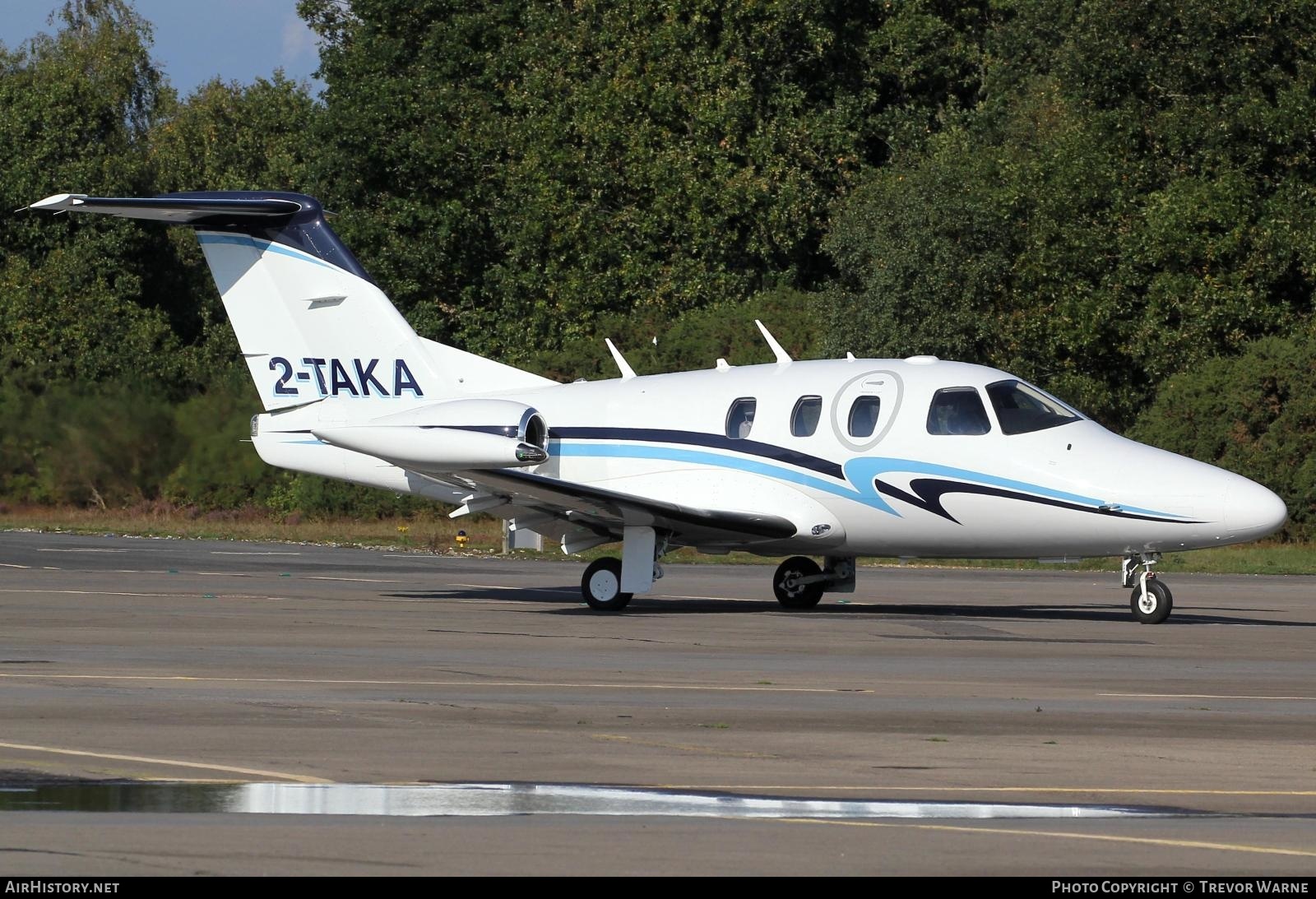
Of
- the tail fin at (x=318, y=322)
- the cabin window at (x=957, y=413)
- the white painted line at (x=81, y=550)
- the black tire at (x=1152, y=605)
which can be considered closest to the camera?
the black tire at (x=1152, y=605)

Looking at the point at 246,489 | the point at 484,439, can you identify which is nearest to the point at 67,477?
the point at 246,489

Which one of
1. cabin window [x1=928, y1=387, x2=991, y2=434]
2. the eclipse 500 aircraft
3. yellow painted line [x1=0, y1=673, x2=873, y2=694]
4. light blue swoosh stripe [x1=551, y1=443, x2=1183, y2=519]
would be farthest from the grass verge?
yellow painted line [x1=0, y1=673, x2=873, y2=694]

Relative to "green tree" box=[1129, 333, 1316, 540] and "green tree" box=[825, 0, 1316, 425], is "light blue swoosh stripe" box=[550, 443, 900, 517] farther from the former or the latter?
"green tree" box=[825, 0, 1316, 425]

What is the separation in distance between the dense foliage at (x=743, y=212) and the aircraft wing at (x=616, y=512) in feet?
59.7

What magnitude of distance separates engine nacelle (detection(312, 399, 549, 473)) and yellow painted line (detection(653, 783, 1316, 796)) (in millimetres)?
11611

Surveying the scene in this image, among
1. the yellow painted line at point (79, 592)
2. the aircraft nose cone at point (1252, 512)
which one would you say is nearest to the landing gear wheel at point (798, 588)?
the aircraft nose cone at point (1252, 512)

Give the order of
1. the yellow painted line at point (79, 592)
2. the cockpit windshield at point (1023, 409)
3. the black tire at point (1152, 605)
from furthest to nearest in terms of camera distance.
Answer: the yellow painted line at point (79, 592) < the cockpit windshield at point (1023, 409) < the black tire at point (1152, 605)

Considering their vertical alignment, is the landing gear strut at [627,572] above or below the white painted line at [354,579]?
above

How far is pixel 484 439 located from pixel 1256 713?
34.3 ft

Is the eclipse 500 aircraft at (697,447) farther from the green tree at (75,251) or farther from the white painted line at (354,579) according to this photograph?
the green tree at (75,251)

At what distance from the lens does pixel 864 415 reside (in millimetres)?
21641

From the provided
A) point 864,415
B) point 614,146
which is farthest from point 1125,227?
point 864,415

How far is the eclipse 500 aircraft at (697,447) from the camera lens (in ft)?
67.6

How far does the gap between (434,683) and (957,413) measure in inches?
340
